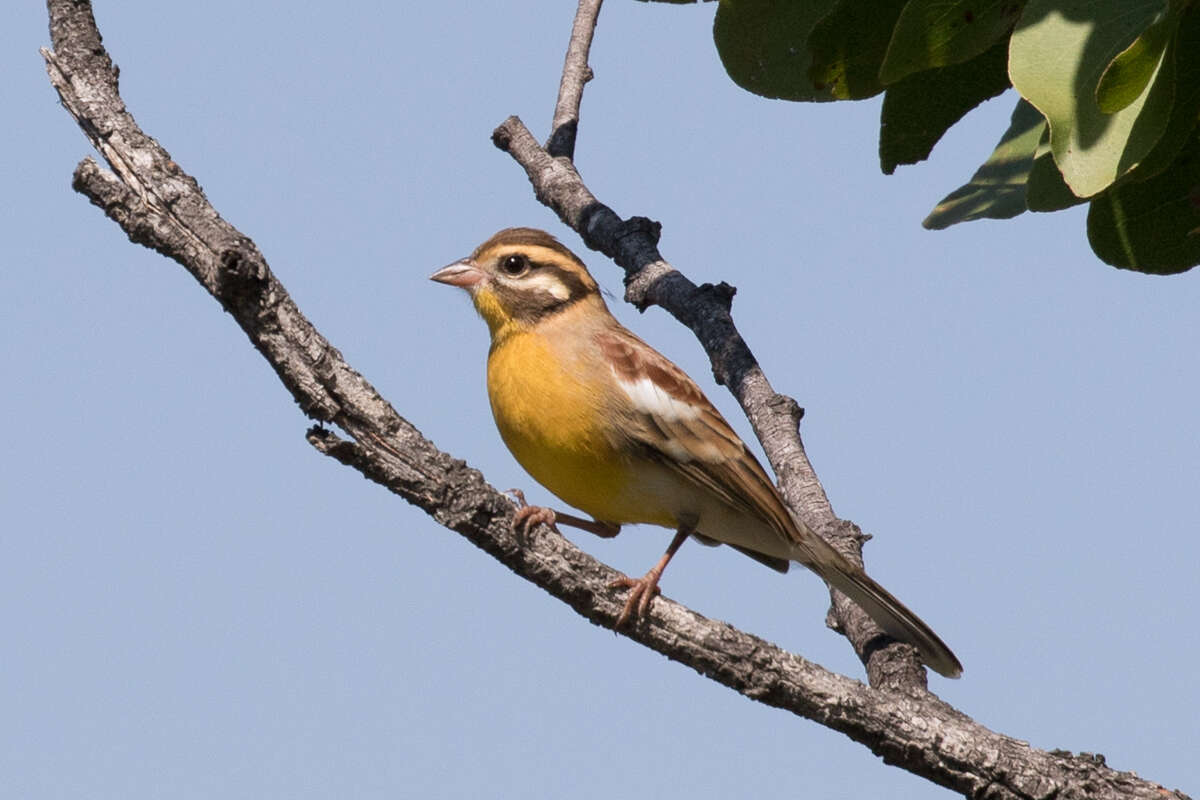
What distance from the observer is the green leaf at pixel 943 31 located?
13.3ft

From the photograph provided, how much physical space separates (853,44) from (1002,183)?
1.01 m

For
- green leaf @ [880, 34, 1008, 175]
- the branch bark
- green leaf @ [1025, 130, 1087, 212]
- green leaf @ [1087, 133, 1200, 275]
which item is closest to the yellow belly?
the branch bark

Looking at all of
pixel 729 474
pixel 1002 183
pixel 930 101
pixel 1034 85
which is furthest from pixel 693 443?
pixel 1034 85

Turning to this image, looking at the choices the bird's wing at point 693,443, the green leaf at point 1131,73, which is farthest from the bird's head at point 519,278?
the green leaf at point 1131,73

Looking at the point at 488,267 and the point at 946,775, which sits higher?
the point at 488,267

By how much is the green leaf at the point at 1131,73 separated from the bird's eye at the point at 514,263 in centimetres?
448

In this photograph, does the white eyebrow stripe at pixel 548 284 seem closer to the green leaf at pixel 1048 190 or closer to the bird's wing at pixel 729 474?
the bird's wing at pixel 729 474

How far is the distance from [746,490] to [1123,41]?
3.31m

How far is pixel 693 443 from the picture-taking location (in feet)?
21.8

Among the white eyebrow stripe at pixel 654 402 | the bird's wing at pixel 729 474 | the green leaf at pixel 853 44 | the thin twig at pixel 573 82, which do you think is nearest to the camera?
the green leaf at pixel 853 44

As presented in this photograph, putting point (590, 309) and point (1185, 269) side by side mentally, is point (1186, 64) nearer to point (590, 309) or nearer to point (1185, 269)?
point (1185, 269)

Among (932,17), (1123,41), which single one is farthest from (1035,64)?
(932,17)

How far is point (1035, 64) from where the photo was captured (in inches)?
145

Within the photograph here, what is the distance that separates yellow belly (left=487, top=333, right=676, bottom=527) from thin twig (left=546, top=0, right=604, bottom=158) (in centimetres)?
201
